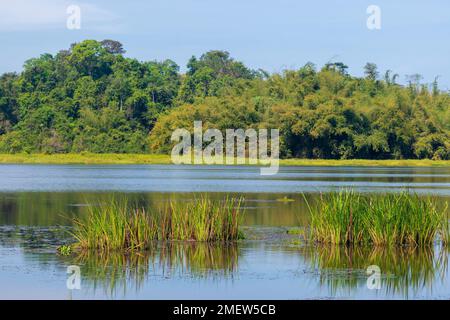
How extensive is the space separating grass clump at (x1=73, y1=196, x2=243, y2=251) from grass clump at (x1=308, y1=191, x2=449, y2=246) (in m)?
1.84

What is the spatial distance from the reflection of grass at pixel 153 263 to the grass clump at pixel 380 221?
192cm

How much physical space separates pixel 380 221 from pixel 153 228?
4.34m

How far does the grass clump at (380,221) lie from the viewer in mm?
15758

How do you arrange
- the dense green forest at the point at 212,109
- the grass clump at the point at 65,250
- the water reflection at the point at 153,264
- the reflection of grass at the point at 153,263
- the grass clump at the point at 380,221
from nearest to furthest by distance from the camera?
the water reflection at the point at 153,264 → the reflection of grass at the point at 153,263 → the grass clump at the point at 65,250 → the grass clump at the point at 380,221 → the dense green forest at the point at 212,109

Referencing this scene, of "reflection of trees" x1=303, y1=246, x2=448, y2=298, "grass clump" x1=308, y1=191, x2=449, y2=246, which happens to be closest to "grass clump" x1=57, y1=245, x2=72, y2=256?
"reflection of trees" x1=303, y1=246, x2=448, y2=298

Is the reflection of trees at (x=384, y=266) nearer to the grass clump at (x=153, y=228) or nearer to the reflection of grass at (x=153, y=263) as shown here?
the reflection of grass at (x=153, y=263)

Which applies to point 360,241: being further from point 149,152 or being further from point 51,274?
point 149,152

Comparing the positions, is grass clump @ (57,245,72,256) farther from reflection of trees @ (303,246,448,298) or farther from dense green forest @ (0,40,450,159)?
dense green forest @ (0,40,450,159)

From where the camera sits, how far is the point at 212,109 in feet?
228

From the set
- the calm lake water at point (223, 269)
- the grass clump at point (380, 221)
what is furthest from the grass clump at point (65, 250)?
the grass clump at point (380, 221)

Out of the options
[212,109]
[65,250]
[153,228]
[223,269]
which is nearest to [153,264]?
[223,269]

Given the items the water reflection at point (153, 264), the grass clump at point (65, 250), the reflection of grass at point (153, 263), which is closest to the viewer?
the water reflection at point (153, 264)

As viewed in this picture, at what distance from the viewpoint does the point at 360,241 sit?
16281mm

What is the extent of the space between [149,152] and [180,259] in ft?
186
